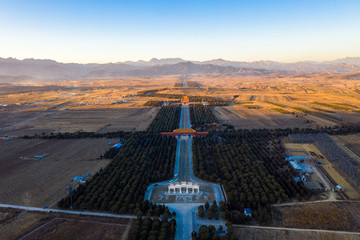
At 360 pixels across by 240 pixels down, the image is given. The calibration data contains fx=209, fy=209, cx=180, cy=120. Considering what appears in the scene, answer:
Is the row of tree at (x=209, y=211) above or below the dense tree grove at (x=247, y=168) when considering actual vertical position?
below

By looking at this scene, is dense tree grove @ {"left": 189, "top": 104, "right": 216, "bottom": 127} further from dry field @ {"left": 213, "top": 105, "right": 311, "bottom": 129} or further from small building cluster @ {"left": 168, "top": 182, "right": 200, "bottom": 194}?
small building cluster @ {"left": 168, "top": 182, "right": 200, "bottom": 194}

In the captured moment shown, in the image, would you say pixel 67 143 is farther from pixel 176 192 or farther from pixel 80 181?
pixel 176 192

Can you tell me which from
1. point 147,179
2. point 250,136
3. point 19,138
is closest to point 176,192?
point 147,179

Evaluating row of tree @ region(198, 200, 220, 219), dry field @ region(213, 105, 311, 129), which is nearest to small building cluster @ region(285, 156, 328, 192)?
row of tree @ region(198, 200, 220, 219)

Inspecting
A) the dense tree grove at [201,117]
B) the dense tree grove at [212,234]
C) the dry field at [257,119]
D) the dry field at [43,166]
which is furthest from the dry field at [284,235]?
the dense tree grove at [201,117]

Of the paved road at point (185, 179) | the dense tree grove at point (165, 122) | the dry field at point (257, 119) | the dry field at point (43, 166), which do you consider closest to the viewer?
the paved road at point (185, 179)

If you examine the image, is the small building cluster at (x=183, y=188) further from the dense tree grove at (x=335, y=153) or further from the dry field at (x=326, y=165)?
the dense tree grove at (x=335, y=153)

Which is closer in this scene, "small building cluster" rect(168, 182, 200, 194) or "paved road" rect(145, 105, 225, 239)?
"paved road" rect(145, 105, 225, 239)

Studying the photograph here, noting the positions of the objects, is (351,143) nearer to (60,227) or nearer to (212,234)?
(212,234)
